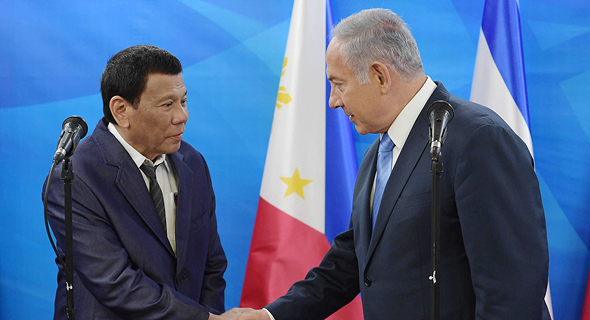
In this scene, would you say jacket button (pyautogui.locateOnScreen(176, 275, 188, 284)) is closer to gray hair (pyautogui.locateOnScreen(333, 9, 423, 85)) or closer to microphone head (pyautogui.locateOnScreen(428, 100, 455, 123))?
gray hair (pyautogui.locateOnScreen(333, 9, 423, 85))

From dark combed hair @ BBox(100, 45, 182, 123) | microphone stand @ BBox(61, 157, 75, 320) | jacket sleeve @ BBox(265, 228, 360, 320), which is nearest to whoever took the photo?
microphone stand @ BBox(61, 157, 75, 320)

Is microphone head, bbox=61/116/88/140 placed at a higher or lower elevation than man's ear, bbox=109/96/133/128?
lower

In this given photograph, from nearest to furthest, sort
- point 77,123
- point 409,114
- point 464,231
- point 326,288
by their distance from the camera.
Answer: point 464,231 < point 77,123 < point 409,114 < point 326,288

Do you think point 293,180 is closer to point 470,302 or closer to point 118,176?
point 118,176

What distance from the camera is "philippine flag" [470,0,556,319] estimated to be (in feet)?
9.12

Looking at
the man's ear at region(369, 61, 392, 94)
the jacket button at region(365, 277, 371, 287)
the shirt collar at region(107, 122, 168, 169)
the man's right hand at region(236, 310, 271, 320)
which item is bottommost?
the man's right hand at region(236, 310, 271, 320)

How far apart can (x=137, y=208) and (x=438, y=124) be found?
106cm

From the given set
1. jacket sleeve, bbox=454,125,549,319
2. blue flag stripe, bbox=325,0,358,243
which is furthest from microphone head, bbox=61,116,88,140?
blue flag stripe, bbox=325,0,358,243

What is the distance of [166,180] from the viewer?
2.08m

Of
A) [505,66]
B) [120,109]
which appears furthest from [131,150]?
[505,66]

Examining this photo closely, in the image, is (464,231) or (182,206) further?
(182,206)

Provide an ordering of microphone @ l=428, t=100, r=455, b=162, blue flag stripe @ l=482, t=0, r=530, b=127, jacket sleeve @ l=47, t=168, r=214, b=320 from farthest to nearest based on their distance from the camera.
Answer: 1. blue flag stripe @ l=482, t=0, r=530, b=127
2. jacket sleeve @ l=47, t=168, r=214, b=320
3. microphone @ l=428, t=100, r=455, b=162

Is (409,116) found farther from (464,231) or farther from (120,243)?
(120,243)

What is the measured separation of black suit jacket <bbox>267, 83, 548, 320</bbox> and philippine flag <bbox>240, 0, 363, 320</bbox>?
A: 1.08m
